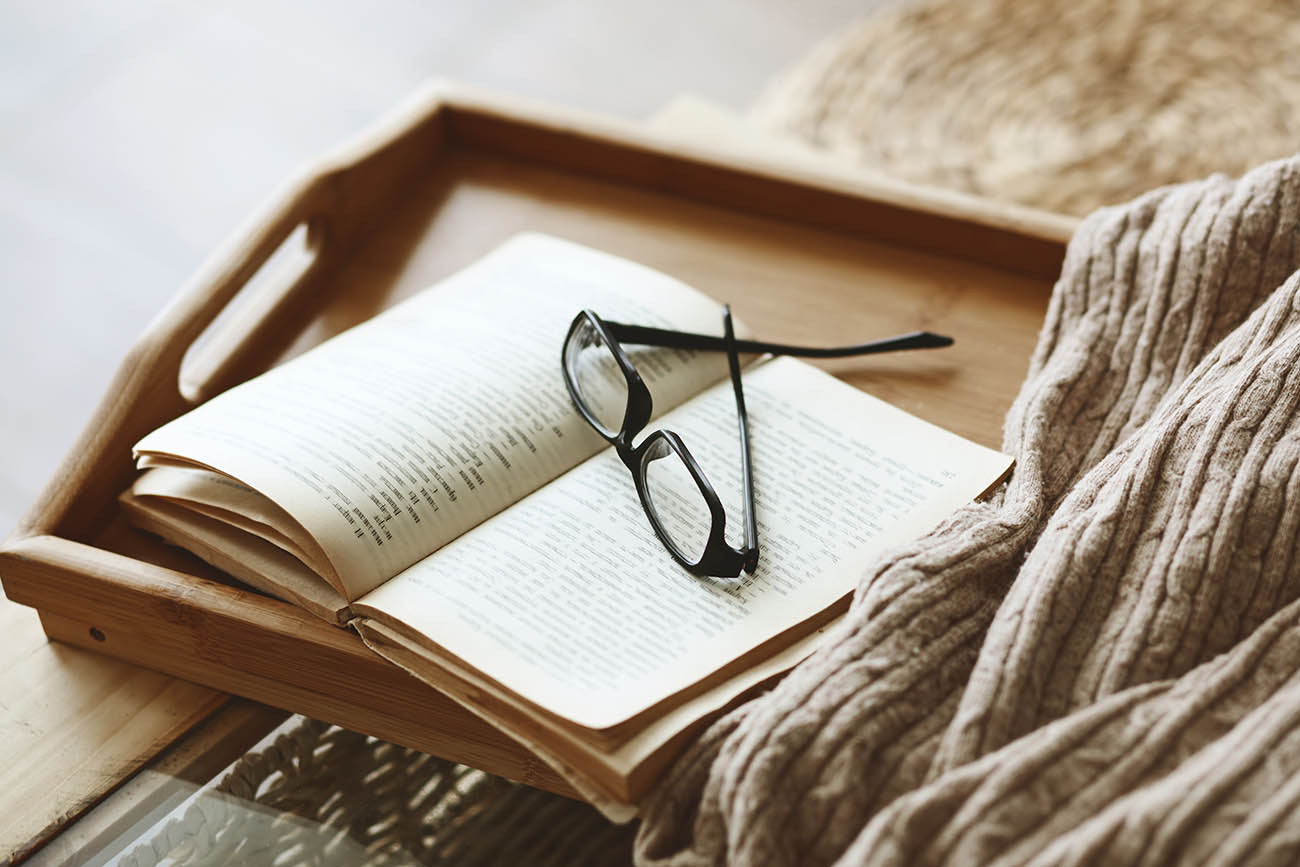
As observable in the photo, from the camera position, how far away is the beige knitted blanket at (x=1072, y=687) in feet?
1.39

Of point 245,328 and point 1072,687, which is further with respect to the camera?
point 245,328

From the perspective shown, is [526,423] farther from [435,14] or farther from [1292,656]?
[435,14]

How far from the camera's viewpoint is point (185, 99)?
136cm

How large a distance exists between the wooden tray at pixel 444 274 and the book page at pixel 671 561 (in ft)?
0.15

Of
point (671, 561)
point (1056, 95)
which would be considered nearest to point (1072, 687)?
point (671, 561)

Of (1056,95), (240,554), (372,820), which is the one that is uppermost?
(1056,95)

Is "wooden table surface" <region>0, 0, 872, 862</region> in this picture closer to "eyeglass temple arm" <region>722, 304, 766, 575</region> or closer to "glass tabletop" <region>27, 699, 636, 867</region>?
"glass tabletop" <region>27, 699, 636, 867</region>

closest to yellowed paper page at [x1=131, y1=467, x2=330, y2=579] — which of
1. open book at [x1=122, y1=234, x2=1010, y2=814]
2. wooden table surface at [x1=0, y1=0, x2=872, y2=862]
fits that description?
open book at [x1=122, y1=234, x2=1010, y2=814]

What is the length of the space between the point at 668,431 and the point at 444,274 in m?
0.27

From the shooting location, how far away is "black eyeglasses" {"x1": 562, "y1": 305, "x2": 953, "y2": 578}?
0.56 metres

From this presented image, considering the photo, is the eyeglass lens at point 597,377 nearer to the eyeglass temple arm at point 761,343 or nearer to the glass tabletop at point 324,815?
the eyeglass temple arm at point 761,343

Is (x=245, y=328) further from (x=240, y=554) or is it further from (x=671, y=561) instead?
(x=671, y=561)

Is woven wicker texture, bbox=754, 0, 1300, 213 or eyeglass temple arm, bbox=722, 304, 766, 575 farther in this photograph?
woven wicker texture, bbox=754, 0, 1300, 213

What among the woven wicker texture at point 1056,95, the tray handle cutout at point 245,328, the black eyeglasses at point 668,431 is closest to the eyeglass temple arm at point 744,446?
the black eyeglasses at point 668,431
